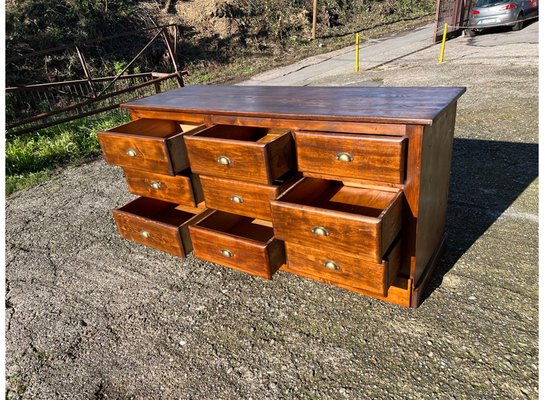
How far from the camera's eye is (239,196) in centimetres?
238

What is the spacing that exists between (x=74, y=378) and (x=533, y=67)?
877cm

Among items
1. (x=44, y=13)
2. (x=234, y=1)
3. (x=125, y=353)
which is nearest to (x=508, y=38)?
(x=234, y=1)

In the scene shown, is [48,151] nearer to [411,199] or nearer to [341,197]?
[341,197]

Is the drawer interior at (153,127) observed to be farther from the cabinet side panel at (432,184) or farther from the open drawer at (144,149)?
the cabinet side panel at (432,184)

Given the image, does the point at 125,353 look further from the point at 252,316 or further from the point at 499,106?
the point at 499,106

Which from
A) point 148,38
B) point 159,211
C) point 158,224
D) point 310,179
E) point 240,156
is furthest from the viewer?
point 148,38

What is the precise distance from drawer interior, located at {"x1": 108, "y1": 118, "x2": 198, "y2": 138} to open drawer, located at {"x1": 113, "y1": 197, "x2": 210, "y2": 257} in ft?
1.87

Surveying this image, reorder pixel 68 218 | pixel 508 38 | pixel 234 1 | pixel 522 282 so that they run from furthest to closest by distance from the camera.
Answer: pixel 234 1 → pixel 508 38 → pixel 68 218 → pixel 522 282

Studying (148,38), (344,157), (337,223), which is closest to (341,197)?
(344,157)

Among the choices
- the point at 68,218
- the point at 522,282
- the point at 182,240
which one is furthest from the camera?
the point at 68,218

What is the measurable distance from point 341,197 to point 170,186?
1.19 metres

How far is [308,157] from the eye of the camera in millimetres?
2111

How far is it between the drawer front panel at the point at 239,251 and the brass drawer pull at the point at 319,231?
341mm

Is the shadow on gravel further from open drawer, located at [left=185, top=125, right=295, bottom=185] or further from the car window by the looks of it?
the car window
